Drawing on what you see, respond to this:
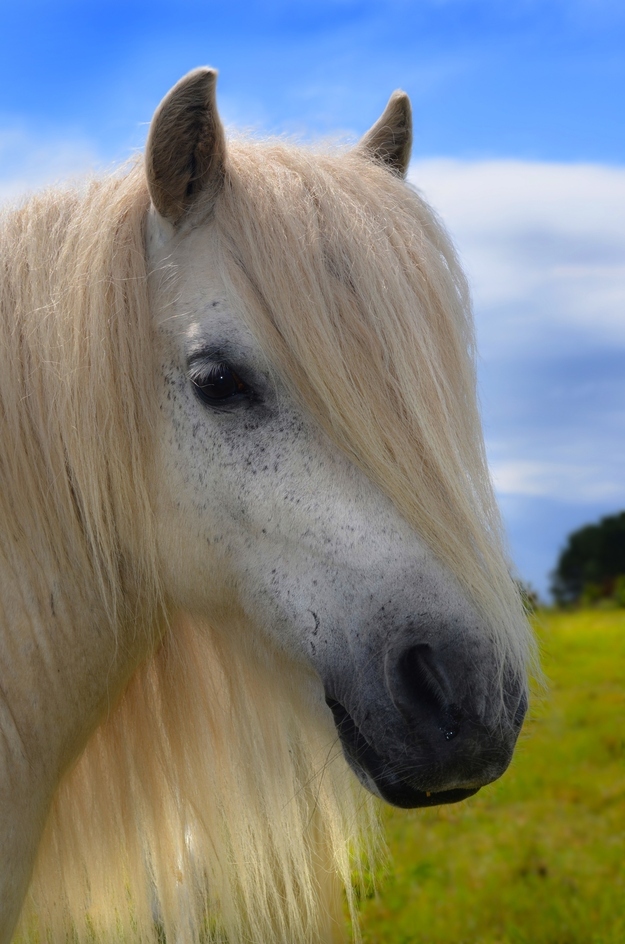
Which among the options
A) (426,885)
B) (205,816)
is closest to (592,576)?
(426,885)

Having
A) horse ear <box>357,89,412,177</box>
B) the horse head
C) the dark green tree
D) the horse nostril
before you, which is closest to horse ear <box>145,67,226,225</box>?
the horse head

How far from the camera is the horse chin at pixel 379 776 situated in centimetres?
180

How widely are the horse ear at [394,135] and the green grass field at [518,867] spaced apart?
1.95 meters

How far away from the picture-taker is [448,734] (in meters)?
1.72

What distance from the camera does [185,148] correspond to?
1.96 meters

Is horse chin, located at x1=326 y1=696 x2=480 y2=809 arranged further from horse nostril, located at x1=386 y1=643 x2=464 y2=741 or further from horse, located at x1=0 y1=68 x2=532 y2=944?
horse nostril, located at x1=386 y1=643 x2=464 y2=741

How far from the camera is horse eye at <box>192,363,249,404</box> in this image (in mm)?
1877

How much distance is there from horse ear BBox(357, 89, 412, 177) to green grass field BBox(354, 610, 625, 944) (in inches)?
76.8

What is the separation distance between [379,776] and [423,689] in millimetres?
247

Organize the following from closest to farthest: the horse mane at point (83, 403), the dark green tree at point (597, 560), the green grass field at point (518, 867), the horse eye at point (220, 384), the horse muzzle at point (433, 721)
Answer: the horse muzzle at point (433, 721) → the horse eye at point (220, 384) → the horse mane at point (83, 403) → the green grass field at point (518, 867) → the dark green tree at point (597, 560)

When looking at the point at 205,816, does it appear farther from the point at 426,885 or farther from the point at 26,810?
the point at 426,885

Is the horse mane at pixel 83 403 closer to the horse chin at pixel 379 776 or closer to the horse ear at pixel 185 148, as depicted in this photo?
the horse ear at pixel 185 148

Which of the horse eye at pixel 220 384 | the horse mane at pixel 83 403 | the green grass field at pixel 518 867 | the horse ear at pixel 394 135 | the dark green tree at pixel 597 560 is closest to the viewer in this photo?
the horse eye at pixel 220 384

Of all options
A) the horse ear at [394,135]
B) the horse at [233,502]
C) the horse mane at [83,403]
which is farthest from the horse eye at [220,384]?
the horse ear at [394,135]
